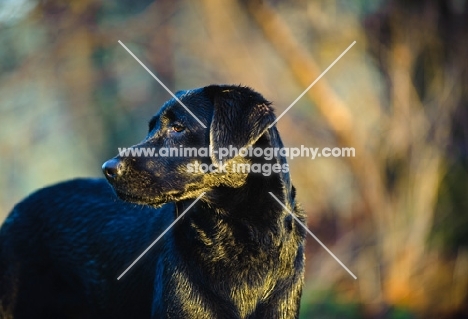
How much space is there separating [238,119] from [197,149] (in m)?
0.27

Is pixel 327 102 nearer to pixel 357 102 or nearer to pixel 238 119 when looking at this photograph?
pixel 357 102

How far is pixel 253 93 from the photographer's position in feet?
10.2

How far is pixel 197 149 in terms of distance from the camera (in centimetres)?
312

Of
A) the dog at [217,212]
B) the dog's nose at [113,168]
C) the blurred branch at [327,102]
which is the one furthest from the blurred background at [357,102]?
the dog's nose at [113,168]

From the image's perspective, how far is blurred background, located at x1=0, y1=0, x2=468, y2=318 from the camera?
7531mm

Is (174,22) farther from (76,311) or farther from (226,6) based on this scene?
(76,311)

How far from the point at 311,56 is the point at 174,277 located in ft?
19.3

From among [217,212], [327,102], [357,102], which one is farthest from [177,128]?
[357,102]

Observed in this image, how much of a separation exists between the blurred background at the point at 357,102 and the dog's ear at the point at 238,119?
4824 mm

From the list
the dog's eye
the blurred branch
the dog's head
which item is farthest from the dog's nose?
the blurred branch

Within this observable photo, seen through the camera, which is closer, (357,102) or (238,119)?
(238,119)

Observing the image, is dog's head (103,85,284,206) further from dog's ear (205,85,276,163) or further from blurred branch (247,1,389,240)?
blurred branch (247,1,389,240)

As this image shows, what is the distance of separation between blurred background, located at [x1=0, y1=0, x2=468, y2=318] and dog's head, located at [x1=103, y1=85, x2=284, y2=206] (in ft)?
15.8

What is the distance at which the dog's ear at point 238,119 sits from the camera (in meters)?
2.97
